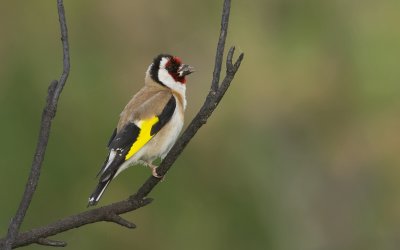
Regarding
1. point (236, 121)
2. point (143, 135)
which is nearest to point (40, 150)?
point (143, 135)

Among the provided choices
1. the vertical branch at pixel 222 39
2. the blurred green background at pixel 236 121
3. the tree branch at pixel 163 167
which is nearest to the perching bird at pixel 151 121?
the tree branch at pixel 163 167

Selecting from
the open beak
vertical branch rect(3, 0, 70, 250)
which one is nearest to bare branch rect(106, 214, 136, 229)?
vertical branch rect(3, 0, 70, 250)

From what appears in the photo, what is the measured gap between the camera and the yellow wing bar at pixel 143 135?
15.5ft

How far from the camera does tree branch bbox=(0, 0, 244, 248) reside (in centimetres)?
312

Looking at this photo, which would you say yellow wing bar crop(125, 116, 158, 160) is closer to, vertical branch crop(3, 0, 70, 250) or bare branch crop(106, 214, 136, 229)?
bare branch crop(106, 214, 136, 229)

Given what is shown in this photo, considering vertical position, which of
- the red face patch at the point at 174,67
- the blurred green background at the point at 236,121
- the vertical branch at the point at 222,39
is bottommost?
the blurred green background at the point at 236,121

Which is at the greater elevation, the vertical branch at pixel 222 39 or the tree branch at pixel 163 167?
the vertical branch at pixel 222 39

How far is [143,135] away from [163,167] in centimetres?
144

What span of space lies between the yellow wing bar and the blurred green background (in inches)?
173

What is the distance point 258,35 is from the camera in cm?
1198

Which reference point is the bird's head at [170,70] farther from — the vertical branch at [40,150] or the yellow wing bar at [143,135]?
the vertical branch at [40,150]

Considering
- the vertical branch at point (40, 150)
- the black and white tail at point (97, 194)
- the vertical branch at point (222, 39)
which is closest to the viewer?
the vertical branch at point (40, 150)

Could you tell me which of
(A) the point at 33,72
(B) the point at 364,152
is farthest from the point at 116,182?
(B) the point at 364,152

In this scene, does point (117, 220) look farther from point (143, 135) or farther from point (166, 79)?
point (166, 79)
